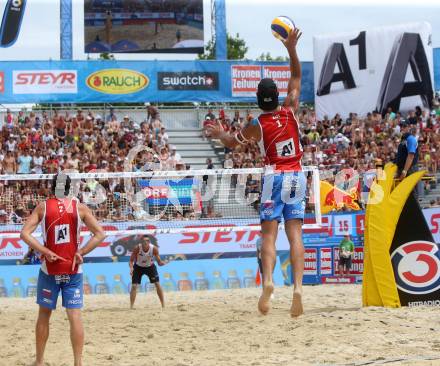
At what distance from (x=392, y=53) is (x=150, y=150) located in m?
10.6

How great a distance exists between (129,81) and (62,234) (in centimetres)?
1846

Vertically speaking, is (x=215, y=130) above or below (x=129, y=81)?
below

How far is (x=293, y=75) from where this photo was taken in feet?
23.5

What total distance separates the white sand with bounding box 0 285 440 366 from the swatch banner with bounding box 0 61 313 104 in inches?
575

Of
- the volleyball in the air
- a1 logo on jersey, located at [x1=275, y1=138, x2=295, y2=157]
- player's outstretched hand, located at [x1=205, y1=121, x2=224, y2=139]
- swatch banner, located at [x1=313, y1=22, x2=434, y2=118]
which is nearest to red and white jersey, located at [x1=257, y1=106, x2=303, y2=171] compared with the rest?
a1 logo on jersey, located at [x1=275, y1=138, x2=295, y2=157]

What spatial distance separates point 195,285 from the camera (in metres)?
16.9

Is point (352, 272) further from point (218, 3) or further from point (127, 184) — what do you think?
point (218, 3)

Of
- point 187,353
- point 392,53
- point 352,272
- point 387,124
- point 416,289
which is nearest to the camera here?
point 187,353

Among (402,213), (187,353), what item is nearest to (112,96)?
(402,213)

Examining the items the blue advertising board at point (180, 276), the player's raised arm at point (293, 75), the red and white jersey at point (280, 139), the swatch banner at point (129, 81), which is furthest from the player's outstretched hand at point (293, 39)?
the swatch banner at point (129, 81)

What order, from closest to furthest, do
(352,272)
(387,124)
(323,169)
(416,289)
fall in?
(416,289), (352,272), (323,169), (387,124)

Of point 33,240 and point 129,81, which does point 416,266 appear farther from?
point 129,81

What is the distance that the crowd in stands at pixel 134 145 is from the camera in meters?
16.2

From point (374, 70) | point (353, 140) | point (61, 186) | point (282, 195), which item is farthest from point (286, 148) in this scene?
point (374, 70)
